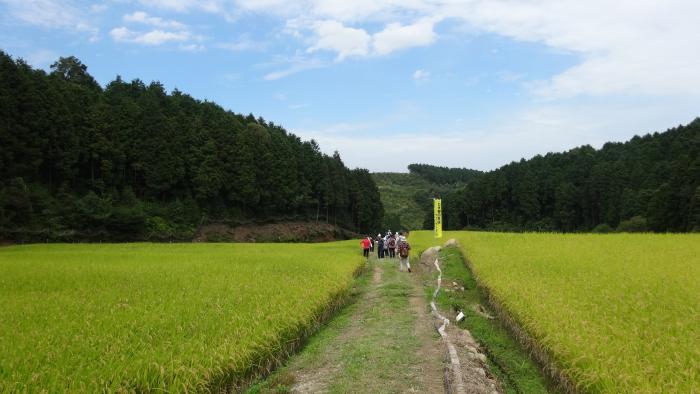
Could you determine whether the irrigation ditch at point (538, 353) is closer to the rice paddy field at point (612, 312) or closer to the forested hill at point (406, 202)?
the rice paddy field at point (612, 312)

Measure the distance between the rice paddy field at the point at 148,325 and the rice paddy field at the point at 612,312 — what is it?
5035 mm

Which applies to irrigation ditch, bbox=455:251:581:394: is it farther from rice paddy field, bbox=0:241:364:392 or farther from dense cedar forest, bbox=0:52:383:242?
dense cedar forest, bbox=0:52:383:242

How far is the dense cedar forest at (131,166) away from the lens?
40938mm

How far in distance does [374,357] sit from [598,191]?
8483 centimetres

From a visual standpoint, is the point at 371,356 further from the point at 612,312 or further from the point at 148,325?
the point at 612,312

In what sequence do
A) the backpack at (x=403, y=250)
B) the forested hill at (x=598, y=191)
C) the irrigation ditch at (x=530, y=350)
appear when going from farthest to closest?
1. the forested hill at (x=598, y=191)
2. the backpack at (x=403, y=250)
3. the irrigation ditch at (x=530, y=350)

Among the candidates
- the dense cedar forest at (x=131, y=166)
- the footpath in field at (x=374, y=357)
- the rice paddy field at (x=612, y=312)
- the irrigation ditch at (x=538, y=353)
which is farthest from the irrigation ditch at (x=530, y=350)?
the dense cedar forest at (x=131, y=166)

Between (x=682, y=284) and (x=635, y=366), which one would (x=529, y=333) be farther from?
(x=682, y=284)

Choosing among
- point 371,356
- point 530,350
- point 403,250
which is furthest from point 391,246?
point 371,356

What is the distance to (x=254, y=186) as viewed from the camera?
6216cm

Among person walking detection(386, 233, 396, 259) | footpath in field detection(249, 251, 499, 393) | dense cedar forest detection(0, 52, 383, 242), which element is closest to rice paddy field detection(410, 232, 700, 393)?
footpath in field detection(249, 251, 499, 393)

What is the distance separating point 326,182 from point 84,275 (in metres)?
59.4

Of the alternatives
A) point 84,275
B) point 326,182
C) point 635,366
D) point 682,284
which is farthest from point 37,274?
point 326,182

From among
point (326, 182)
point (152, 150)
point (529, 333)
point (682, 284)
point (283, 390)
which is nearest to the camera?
point (283, 390)
